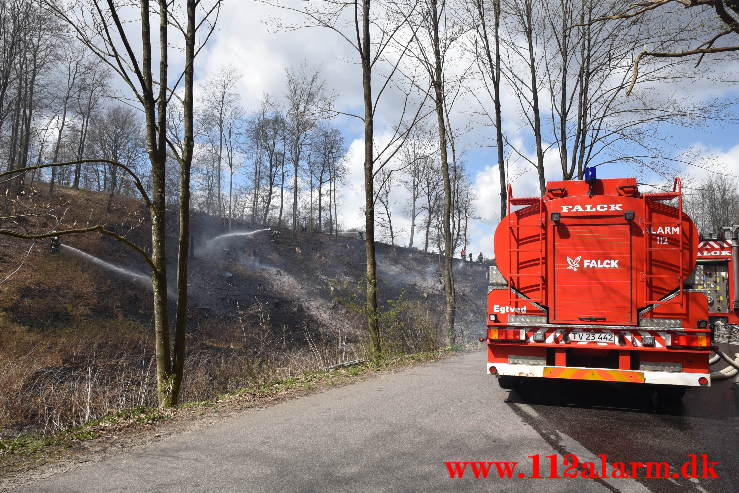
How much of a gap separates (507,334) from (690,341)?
7.25ft

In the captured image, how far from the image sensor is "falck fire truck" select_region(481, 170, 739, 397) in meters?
6.64

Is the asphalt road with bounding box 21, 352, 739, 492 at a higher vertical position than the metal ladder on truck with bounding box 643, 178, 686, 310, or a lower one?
lower

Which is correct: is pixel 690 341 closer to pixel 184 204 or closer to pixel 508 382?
pixel 508 382

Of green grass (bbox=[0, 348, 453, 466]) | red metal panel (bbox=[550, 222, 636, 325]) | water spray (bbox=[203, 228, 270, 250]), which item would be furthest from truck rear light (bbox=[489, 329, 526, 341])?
water spray (bbox=[203, 228, 270, 250])

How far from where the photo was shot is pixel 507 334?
7312mm

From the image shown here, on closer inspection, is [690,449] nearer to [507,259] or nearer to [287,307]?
[507,259]

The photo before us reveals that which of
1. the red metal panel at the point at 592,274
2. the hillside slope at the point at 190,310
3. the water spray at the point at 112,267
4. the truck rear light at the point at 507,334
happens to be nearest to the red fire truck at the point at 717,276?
the hillside slope at the point at 190,310

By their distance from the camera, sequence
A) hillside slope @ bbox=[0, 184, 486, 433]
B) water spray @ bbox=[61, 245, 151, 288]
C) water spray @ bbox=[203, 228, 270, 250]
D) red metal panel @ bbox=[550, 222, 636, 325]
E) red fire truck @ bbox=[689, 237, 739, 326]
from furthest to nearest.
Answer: water spray @ bbox=[203, 228, 270, 250] < water spray @ bbox=[61, 245, 151, 288] < red fire truck @ bbox=[689, 237, 739, 326] < hillside slope @ bbox=[0, 184, 486, 433] < red metal panel @ bbox=[550, 222, 636, 325]

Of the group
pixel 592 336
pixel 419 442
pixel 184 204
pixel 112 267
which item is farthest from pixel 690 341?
pixel 112 267

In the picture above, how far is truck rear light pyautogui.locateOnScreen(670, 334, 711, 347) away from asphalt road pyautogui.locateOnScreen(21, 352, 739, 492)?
90 centimetres

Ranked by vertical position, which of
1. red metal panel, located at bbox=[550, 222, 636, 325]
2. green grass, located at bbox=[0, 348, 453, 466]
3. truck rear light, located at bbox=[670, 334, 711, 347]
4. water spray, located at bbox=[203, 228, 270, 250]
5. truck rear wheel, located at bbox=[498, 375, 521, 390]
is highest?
water spray, located at bbox=[203, 228, 270, 250]

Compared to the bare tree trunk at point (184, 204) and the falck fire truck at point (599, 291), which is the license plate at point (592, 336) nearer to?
the falck fire truck at point (599, 291)

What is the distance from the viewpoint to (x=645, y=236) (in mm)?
7059

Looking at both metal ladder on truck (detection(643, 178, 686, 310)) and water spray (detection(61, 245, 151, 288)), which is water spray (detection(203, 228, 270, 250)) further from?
metal ladder on truck (detection(643, 178, 686, 310))
